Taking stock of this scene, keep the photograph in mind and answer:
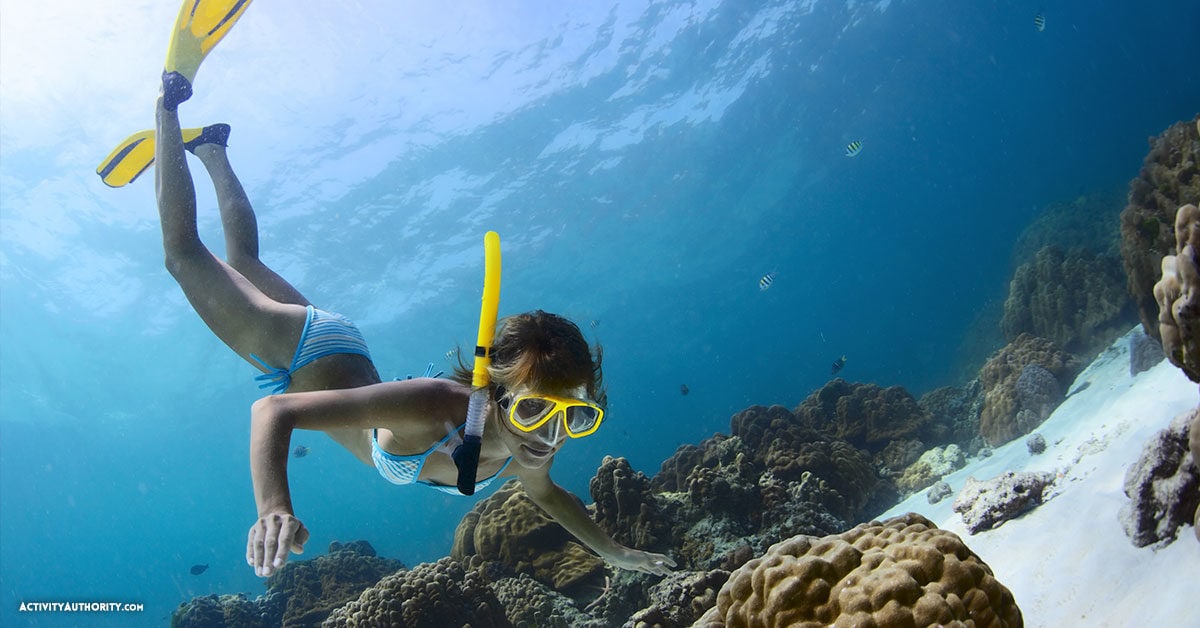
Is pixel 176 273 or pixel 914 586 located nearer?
pixel 914 586

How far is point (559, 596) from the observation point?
262 inches

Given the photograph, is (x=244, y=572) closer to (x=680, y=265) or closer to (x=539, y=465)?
(x=680, y=265)

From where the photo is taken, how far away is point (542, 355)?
3279 mm

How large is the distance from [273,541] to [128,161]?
7.73m

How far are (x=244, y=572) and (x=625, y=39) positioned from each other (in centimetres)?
4484

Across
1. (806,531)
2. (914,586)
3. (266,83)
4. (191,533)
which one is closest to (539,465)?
(914,586)

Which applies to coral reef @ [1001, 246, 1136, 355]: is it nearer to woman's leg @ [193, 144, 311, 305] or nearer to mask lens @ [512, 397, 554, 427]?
mask lens @ [512, 397, 554, 427]

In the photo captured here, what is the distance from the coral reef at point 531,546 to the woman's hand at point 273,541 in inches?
207

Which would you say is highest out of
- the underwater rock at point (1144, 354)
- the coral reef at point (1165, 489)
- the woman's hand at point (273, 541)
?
the woman's hand at point (273, 541)

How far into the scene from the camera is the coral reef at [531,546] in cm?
693

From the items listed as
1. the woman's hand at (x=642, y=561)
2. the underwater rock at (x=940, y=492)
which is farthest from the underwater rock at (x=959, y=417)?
the woman's hand at (x=642, y=561)

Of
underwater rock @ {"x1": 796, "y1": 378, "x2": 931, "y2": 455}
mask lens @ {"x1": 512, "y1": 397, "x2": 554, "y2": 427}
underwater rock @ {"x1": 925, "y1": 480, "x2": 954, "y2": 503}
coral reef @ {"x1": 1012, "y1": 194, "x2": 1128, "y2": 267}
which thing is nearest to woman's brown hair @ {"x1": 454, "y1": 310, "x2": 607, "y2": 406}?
mask lens @ {"x1": 512, "y1": 397, "x2": 554, "y2": 427}

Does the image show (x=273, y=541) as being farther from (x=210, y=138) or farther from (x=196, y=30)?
(x=196, y=30)

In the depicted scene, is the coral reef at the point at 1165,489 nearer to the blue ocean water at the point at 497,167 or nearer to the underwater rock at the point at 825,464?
the underwater rock at the point at 825,464
